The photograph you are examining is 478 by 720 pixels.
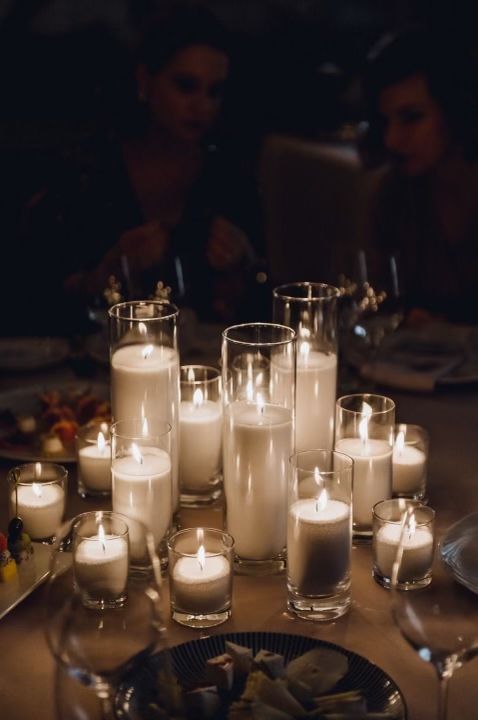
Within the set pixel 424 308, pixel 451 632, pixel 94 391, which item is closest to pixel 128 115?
pixel 424 308

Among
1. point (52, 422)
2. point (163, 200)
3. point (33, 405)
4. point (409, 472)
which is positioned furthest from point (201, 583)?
point (163, 200)

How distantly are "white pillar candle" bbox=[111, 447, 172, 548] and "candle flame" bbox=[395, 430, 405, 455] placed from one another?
363mm

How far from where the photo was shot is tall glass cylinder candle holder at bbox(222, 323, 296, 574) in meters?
1.20

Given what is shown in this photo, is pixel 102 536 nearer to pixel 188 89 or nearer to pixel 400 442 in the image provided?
pixel 400 442

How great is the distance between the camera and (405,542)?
1121 mm

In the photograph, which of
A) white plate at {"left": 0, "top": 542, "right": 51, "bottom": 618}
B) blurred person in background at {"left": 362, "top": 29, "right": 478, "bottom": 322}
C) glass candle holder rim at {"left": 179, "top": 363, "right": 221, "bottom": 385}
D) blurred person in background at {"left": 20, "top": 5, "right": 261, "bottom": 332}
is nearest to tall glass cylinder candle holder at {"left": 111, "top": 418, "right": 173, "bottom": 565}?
white plate at {"left": 0, "top": 542, "right": 51, "bottom": 618}

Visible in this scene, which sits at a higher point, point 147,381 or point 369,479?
point 147,381

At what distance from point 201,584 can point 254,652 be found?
109 mm

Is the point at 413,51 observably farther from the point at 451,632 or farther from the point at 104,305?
the point at 451,632

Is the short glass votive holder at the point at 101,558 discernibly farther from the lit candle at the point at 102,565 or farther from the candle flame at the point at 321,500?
the candle flame at the point at 321,500

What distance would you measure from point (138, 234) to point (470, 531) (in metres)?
0.98

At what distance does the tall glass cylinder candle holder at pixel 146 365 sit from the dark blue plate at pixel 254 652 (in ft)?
0.97

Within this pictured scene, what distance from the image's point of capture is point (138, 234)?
6.49 feet

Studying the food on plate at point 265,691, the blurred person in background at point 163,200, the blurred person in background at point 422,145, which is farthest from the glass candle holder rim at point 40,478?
the blurred person in background at point 422,145
